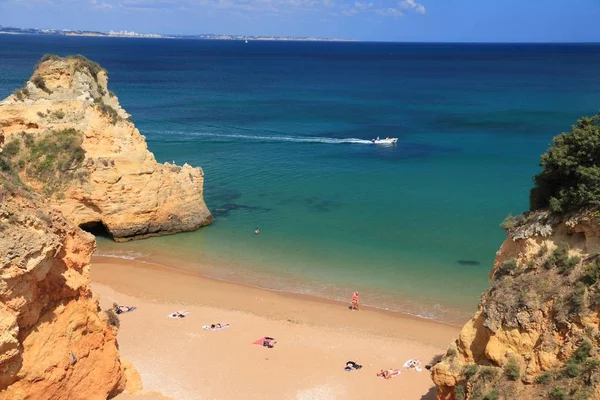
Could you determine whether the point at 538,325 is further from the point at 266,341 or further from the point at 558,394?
the point at 266,341

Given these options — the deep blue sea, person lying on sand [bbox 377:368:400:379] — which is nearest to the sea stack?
person lying on sand [bbox 377:368:400:379]

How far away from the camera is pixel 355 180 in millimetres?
40812

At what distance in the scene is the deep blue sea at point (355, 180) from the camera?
27422mm

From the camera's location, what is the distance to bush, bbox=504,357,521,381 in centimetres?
1208

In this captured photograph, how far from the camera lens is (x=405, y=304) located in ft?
80.5

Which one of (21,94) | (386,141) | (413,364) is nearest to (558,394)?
(413,364)

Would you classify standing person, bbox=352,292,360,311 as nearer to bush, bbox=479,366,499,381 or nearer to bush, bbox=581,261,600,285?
bush, bbox=479,366,499,381

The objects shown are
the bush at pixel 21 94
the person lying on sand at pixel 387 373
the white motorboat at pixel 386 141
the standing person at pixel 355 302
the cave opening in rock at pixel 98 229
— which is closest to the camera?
the person lying on sand at pixel 387 373

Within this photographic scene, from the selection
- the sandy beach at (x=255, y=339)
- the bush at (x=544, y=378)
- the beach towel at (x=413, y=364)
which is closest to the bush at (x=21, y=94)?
the sandy beach at (x=255, y=339)

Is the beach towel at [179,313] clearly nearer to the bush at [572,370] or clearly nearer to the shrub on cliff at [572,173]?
the shrub on cliff at [572,173]

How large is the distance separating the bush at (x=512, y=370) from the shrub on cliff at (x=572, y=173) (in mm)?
3654

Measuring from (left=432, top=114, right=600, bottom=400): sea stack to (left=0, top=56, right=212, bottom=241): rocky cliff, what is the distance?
772 inches

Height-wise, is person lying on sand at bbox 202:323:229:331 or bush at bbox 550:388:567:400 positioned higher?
bush at bbox 550:388:567:400

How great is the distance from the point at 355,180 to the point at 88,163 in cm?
1894
